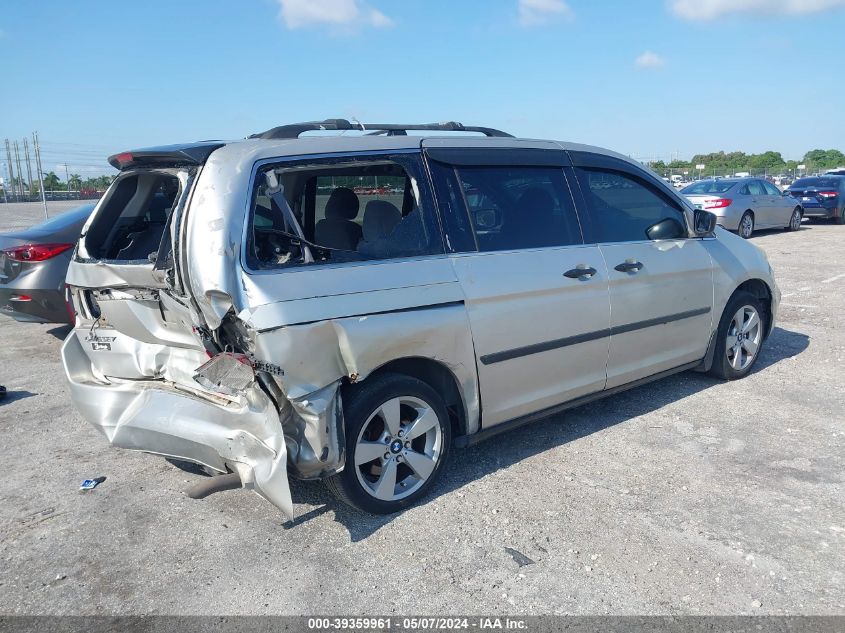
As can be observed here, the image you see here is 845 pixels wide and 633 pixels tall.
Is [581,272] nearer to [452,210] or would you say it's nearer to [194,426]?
[452,210]

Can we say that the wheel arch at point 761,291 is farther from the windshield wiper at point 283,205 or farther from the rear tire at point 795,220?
the rear tire at point 795,220

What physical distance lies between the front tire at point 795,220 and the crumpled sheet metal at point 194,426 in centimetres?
1876

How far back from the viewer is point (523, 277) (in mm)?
4090

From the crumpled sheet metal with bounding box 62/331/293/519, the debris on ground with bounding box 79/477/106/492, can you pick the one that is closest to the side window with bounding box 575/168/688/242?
the crumpled sheet metal with bounding box 62/331/293/519

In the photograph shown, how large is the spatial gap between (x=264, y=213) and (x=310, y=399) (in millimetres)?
953

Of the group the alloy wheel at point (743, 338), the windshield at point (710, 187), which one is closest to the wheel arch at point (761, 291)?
the alloy wheel at point (743, 338)

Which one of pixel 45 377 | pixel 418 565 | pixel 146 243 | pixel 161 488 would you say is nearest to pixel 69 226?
pixel 45 377

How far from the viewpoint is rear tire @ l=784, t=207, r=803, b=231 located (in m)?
18.6

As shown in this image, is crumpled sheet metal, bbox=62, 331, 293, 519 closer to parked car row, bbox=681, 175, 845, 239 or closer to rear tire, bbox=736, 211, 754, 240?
parked car row, bbox=681, 175, 845, 239

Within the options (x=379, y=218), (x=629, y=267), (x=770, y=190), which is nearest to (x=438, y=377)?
(x=379, y=218)

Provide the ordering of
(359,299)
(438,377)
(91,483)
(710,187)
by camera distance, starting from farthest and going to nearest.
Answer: (710,187) < (91,483) < (438,377) < (359,299)

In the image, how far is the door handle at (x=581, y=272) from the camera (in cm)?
433

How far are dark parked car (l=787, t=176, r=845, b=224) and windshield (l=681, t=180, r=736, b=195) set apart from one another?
4553mm

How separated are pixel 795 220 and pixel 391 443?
18.5 m
